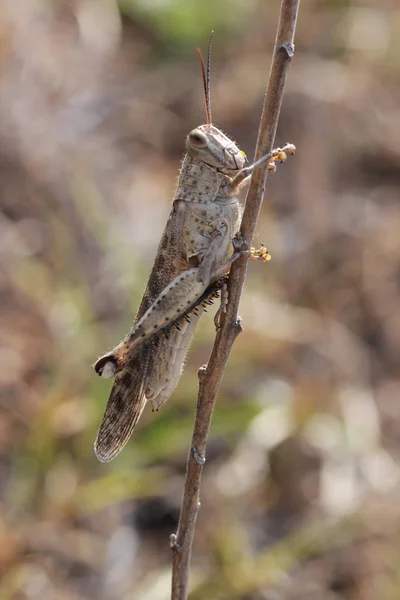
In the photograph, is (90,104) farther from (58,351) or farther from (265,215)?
(58,351)

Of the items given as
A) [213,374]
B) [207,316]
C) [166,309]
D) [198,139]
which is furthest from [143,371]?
[207,316]

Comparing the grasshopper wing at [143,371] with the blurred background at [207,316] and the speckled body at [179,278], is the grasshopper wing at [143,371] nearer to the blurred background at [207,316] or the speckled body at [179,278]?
the speckled body at [179,278]

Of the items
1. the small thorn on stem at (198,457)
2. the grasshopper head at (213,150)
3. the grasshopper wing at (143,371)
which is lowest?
the small thorn on stem at (198,457)

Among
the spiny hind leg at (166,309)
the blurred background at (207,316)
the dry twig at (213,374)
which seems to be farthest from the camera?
the blurred background at (207,316)

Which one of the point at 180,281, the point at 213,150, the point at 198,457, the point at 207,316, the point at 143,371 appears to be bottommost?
the point at 198,457

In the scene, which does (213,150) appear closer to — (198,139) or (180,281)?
(198,139)

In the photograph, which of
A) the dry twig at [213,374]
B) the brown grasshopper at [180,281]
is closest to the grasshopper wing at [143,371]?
the brown grasshopper at [180,281]

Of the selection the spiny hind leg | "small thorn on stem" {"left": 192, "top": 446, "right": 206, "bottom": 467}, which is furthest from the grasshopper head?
"small thorn on stem" {"left": 192, "top": 446, "right": 206, "bottom": 467}

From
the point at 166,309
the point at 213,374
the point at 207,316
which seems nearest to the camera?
the point at 213,374
